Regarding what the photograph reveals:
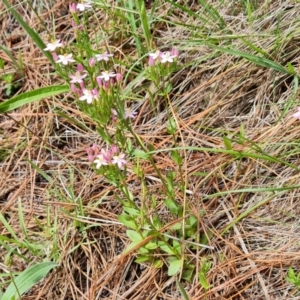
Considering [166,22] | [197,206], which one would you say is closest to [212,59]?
[166,22]

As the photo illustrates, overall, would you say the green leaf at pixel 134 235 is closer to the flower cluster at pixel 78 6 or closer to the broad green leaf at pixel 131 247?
the broad green leaf at pixel 131 247

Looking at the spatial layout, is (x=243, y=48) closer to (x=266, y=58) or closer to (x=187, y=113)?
(x=266, y=58)

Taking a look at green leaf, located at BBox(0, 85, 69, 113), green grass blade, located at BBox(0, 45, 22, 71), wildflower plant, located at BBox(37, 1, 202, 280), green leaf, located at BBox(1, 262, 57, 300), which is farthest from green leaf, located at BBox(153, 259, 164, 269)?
green grass blade, located at BBox(0, 45, 22, 71)

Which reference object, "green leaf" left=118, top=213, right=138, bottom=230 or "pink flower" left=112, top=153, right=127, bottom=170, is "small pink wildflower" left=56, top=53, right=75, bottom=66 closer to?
"pink flower" left=112, top=153, right=127, bottom=170

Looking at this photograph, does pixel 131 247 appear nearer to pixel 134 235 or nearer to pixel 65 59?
pixel 134 235

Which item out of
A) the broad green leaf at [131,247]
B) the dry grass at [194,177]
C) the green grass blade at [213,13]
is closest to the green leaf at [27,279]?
the dry grass at [194,177]

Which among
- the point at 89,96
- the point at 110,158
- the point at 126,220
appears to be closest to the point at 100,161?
the point at 110,158
